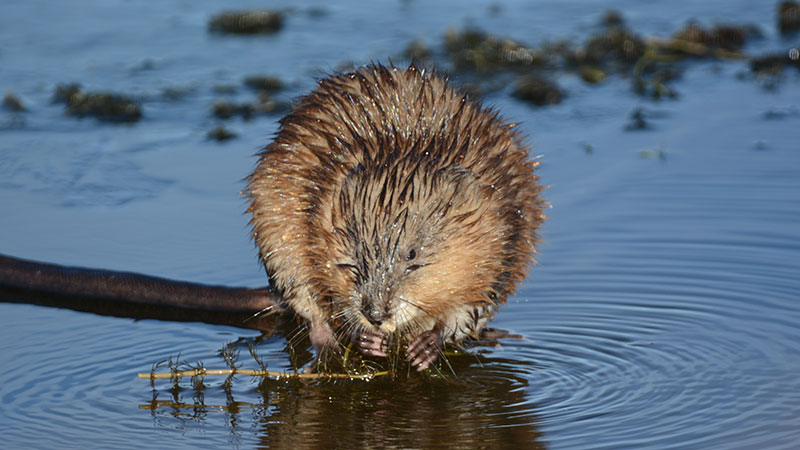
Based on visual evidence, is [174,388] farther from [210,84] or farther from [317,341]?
[210,84]

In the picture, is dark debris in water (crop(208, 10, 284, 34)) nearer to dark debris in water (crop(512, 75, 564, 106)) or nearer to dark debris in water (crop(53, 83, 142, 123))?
dark debris in water (crop(53, 83, 142, 123))

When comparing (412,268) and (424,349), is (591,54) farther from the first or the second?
(412,268)

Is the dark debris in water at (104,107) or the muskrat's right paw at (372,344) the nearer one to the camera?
the muskrat's right paw at (372,344)

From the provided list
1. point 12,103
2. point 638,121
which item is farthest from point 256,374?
point 12,103

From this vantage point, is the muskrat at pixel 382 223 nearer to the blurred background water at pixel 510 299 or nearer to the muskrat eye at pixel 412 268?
the muskrat eye at pixel 412 268

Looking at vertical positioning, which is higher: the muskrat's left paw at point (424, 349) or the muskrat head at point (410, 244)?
the muskrat head at point (410, 244)

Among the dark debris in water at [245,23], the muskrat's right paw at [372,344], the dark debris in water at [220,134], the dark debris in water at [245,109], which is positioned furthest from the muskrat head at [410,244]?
the dark debris in water at [245,23]

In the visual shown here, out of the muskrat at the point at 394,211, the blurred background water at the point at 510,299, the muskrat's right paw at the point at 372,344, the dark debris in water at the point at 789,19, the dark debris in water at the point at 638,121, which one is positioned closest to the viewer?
the blurred background water at the point at 510,299

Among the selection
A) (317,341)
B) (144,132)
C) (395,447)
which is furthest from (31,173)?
(395,447)

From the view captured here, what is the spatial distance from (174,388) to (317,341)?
0.76 m

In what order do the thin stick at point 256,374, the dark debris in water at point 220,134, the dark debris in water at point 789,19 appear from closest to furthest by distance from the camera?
the thin stick at point 256,374
the dark debris in water at point 220,134
the dark debris in water at point 789,19

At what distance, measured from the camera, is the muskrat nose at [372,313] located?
Result: 4.68 m

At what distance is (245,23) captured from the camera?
36.9 feet

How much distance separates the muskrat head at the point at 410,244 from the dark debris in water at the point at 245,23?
6548mm
